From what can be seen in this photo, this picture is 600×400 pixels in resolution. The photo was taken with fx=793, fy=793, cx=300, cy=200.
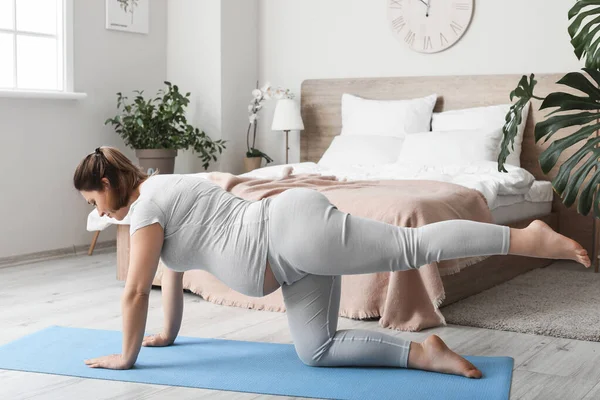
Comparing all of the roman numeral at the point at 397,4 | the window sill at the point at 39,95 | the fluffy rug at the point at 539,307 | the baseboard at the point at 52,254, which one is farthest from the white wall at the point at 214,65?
the fluffy rug at the point at 539,307

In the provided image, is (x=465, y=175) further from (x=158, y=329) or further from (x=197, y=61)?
(x=197, y=61)

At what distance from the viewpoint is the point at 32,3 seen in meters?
5.07

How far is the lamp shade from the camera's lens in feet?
19.2

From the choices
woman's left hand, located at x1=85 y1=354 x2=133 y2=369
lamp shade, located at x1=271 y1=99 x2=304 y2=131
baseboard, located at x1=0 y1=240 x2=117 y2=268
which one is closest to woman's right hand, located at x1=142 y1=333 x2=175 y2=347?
woman's left hand, located at x1=85 y1=354 x2=133 y2=369

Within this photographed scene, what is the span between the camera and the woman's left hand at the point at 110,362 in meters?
2.61

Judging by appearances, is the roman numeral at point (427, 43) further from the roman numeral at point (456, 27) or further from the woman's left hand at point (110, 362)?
the woman's left hand at point (110, 362)

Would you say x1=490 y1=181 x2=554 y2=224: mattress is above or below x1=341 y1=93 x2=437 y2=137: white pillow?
A: below

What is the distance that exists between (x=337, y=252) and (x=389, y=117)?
331 cm

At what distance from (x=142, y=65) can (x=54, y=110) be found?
0.95 m

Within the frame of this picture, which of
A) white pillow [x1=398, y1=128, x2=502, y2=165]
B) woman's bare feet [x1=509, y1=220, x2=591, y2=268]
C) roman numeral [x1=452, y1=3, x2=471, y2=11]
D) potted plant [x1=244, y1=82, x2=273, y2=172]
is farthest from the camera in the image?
potted plant [x1=244, y1=82, x2=273, y2=172]

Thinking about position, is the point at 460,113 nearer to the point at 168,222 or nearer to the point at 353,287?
the point at 353,287

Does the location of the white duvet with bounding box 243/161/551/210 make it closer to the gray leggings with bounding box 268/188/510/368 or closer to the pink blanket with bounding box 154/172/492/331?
the pink blanket with bounding box 154/172/492/331

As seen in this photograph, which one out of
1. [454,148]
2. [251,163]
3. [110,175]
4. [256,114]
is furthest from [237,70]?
[110,175]

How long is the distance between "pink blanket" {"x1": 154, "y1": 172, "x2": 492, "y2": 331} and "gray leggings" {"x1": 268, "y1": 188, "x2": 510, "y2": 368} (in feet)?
2.15
